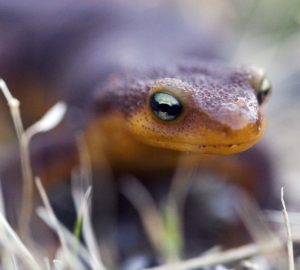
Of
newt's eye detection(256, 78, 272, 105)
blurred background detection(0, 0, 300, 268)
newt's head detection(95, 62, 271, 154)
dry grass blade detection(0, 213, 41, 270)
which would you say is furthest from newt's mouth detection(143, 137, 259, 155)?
blurred background detection(0, 0, 300, 268)

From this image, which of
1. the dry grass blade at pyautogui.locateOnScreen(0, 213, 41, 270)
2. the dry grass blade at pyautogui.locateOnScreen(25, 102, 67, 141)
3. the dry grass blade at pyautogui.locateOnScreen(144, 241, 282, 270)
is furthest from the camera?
the dry grass blade at pyautogui.locateOnScreen(25, 102, 67, 141)

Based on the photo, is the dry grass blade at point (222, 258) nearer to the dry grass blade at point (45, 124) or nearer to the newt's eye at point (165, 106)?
the newt's eye at point (165, 106)

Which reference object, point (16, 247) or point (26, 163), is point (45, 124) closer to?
point (26, 163)

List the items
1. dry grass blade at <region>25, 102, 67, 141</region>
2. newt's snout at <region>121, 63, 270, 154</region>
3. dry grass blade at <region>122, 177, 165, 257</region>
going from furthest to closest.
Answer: dry grass blade at <region>122, 177, 165, 257</region>
dry grass blade at <region>25, 102, 67, 141</region>
newt's snout at <region>121, 63, 270, 154</region>

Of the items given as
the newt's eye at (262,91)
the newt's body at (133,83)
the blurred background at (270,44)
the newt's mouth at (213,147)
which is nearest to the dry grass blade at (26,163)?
the newt's body at (133,83)

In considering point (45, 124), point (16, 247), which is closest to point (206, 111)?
point (45, 124)

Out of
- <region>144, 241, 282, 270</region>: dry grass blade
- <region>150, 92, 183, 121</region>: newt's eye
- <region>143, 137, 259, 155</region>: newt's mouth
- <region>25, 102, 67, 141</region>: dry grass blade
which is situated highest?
<region>150, 92, 183, 121</region>: newt's eye

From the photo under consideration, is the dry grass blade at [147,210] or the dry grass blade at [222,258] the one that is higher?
the dry grass blade at [222,258]

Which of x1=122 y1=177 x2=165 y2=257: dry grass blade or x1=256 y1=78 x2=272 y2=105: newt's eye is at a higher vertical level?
x1=256 y1=78 x2=272 y2=105: newt's eye

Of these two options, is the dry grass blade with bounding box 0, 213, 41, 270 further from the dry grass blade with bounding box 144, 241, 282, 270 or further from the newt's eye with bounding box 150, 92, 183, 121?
the newt's eye with bounding box 150, 92, 183, 121
